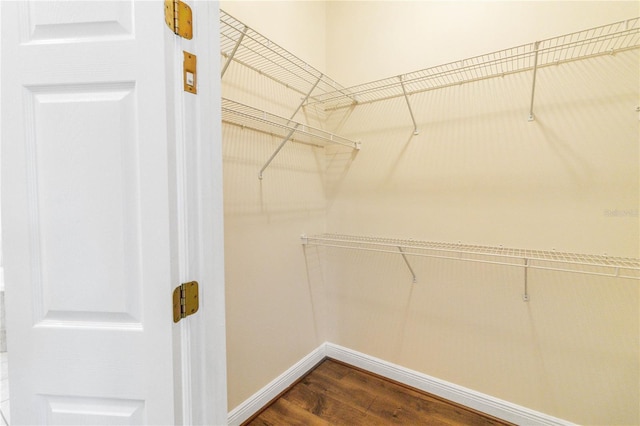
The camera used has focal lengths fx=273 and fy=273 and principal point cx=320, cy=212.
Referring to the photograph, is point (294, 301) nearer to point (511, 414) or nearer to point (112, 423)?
point (112, 423)

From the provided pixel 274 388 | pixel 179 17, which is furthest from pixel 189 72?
pixel 274 388

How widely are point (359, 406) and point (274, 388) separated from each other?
52 cm

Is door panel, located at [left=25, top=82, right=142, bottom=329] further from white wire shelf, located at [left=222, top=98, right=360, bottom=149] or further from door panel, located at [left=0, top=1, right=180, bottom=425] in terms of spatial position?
white wire shelf, located at [left=222, top=98, right=360, bottom=149]

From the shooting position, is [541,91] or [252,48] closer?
[541,91]

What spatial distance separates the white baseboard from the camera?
4.74 ft

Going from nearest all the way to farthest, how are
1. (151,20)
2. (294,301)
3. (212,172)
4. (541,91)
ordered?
(151,20), (212,172), (541,91), (294,301)

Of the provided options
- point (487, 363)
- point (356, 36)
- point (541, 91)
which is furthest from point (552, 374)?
point (356, 36)

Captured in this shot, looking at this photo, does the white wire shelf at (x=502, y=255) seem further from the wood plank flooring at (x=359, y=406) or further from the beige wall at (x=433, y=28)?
the beige wall at (x=433, y=28)

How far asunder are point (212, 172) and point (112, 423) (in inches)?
27.1

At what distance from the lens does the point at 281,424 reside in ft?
4.84

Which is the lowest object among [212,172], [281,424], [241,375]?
[281,424]

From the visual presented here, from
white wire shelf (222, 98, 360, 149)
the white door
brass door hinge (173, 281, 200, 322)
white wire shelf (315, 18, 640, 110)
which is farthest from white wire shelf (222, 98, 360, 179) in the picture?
brass door hinge (173, 281, 200, 322)

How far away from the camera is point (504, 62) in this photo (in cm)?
142

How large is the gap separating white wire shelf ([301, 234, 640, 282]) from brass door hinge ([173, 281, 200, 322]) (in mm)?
1106
